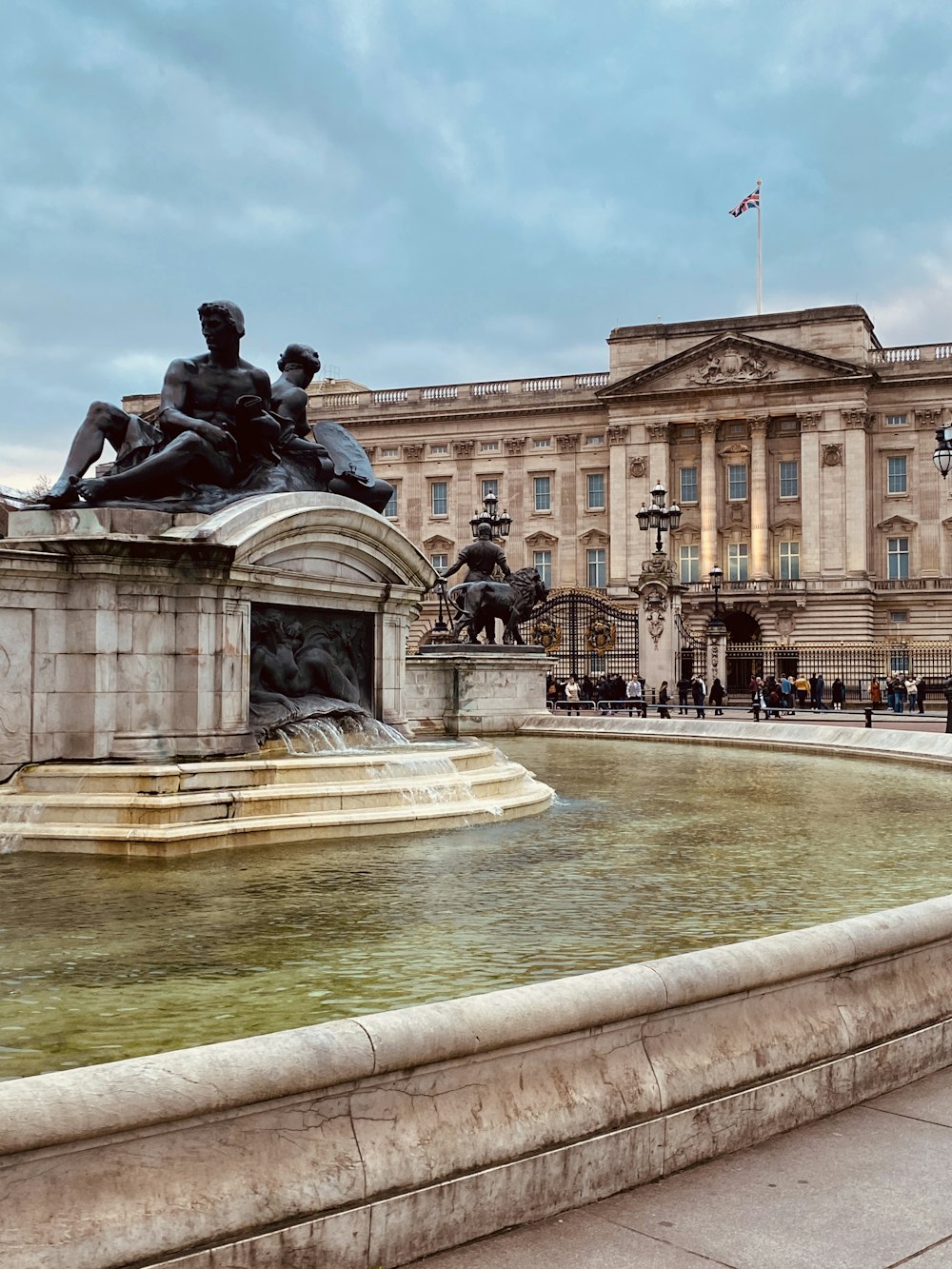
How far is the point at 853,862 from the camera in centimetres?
787

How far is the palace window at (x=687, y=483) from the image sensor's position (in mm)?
71562

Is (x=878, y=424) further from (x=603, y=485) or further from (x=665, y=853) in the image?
(x=665, y=853)

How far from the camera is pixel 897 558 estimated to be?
223 feet

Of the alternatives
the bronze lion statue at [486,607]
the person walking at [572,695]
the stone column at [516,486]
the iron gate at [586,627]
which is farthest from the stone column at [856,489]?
the bronze lion statue at [486,607]

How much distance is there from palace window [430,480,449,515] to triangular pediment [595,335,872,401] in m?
11.9

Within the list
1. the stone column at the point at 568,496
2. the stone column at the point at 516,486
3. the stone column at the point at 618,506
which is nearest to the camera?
the stone column at the point at 618,506

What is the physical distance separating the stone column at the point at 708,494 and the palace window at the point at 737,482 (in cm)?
106

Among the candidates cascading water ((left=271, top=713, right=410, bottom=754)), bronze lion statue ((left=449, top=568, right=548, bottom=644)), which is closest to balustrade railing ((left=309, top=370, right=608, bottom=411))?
bronze lion statue ((left=449, top=568, right=548, bottom=644))

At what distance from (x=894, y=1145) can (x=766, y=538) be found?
221 ft

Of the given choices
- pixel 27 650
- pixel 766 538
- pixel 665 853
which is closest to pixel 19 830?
pixel 27 650

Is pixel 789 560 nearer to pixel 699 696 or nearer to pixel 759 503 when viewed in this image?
pixel 759 503

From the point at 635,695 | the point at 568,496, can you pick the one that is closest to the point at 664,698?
the point at 635,695

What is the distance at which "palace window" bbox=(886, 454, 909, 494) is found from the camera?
68.2 m

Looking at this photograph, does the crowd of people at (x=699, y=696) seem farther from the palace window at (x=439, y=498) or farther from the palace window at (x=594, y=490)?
the palace window at (x=439, y=498)
